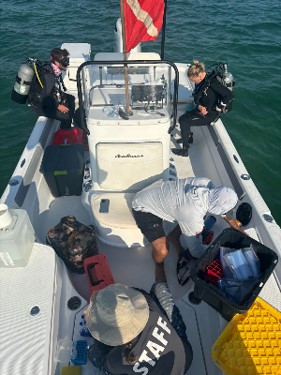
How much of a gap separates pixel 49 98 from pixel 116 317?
4050 millimetres

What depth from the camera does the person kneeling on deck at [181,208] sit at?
3176mm

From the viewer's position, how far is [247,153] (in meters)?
7.25

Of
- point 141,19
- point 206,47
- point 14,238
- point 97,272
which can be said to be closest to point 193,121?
point 141,19

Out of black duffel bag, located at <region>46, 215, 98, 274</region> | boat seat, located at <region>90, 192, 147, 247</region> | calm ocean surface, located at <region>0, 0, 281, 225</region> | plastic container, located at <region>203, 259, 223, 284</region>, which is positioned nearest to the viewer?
plastic container, located at <region>203, 259, 223, 284</region>

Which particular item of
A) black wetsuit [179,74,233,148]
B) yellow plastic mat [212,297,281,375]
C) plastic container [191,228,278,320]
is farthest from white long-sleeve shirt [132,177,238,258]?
black wetsuit [179,74,233,148]

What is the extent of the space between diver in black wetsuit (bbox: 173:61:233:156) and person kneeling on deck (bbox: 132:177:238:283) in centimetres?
197

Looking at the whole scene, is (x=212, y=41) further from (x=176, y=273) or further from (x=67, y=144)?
(x=176, y=273)

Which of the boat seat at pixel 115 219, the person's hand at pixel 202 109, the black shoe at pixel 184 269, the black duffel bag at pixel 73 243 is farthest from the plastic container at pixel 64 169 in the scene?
the person's hand at pixel 202 109

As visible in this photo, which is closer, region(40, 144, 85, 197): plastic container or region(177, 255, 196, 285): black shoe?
region(177, 255, 196, 285): black shoe

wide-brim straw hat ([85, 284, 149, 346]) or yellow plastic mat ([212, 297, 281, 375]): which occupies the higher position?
wide-brim straw hat ([85, 284, 149, 346])

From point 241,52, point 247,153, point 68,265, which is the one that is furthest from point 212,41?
point 68,265

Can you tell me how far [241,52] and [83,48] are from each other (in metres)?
6.18

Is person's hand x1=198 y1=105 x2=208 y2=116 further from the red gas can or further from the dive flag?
the red gas can

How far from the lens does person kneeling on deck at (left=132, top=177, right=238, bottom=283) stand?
3.18m
